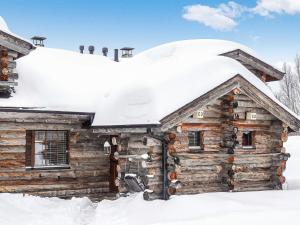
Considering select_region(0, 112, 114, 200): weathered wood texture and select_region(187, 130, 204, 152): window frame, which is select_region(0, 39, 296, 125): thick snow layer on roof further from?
select_region(187, 130, 204, 152): window frame

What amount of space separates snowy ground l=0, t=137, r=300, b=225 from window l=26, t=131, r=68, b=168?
4.69 ft

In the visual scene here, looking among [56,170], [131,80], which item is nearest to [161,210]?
[56,170]

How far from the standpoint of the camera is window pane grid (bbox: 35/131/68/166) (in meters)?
14.9

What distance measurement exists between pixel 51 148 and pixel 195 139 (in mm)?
5058

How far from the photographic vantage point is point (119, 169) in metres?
14.8

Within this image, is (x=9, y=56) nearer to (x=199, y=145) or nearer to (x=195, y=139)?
(x=195, y=139)

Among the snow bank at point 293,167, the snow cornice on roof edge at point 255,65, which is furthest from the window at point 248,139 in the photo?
the snow cornice on roof edge at point 255,65

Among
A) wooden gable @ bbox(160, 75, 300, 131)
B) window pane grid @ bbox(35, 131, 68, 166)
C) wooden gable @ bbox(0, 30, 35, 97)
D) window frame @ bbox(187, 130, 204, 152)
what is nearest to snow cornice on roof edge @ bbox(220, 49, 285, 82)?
wooden gable @ bbox(160, 75, 300, 131)

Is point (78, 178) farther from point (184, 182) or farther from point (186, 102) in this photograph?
point (186, 102)

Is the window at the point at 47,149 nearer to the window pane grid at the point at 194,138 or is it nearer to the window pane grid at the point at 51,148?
the window pane grid at the point at 51,148

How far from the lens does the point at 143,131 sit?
13.3 meters

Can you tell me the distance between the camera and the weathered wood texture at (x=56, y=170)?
14.0 m

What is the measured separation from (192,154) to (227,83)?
263 cm

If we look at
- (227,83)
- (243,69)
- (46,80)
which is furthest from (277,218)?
(46,80)
